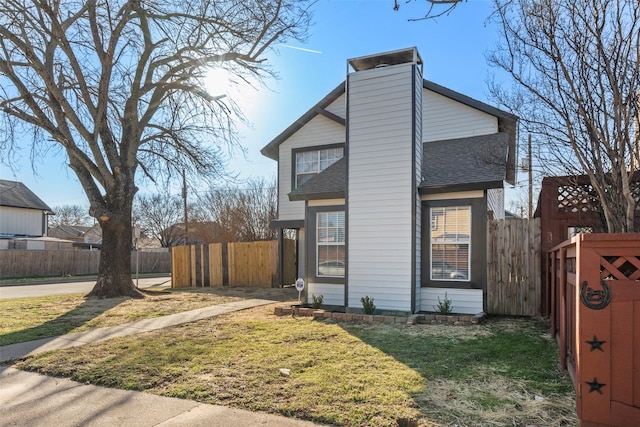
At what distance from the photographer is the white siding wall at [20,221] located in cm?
3262

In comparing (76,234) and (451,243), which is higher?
(451,243)

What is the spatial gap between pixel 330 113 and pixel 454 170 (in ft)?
21.3

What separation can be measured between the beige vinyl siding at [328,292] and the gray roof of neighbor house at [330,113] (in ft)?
21.7

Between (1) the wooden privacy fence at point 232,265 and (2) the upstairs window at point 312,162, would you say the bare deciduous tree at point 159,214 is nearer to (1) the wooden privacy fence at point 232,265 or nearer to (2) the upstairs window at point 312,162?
(1) the wooden privacy fence at point 232,265

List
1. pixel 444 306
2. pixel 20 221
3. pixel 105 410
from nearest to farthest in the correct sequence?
pixel 105 410 < pixel 444 306 < pixel 20 221

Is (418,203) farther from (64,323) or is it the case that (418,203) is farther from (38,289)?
(38,289)

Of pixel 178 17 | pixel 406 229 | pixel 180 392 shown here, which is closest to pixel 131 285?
pixel 178 17

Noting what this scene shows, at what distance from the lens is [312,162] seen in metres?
15.3

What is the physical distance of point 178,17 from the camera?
1192cm

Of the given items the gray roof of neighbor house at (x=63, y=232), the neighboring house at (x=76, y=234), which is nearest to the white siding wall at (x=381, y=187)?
the neighboring house at (x=76, y=234)

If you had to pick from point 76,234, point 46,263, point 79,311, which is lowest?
point 46,263

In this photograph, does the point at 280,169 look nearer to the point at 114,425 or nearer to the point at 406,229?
the point at 406,229

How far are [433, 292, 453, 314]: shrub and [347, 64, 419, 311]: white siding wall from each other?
0.66m

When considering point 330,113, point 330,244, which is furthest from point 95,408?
point 330,113
